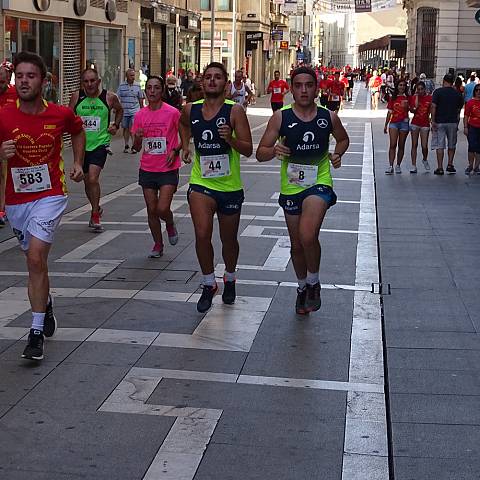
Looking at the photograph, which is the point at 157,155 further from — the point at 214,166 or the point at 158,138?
the point at 214,166

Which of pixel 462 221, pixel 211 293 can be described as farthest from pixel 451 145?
pixel 211 293

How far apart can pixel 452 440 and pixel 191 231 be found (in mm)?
7208

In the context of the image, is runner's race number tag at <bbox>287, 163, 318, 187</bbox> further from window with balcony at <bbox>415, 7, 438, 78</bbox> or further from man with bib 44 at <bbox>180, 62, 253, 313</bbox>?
window with balcony at <bbox>415, 7, 438, 78</bbox>

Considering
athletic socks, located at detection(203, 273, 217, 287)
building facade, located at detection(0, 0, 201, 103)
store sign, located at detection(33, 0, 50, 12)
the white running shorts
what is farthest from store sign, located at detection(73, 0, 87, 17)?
the white running shorts

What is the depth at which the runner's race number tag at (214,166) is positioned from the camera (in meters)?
8.16

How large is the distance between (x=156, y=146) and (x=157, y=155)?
9 cm

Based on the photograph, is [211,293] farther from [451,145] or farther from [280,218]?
[451,145]

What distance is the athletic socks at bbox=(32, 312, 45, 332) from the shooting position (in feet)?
22.3

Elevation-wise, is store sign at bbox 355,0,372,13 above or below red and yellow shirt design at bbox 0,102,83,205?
above

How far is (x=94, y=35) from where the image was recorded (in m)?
27.3

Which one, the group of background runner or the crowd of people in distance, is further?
the crowd of people in distance

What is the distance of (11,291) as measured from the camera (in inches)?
348

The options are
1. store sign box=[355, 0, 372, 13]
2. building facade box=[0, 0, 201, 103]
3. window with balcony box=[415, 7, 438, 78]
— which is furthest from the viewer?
store sign box=[355, 0, 372, 13]

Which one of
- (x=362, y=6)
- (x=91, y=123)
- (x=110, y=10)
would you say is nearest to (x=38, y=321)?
→ (x=91, y=123)
